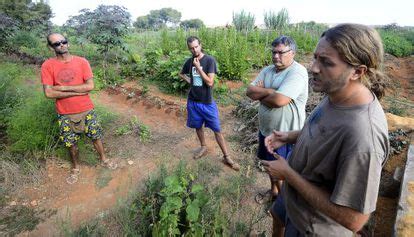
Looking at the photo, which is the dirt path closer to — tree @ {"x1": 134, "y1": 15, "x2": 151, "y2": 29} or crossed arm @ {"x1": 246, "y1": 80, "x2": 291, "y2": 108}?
crossed arm @ {"x1": 246, "y1": 80, "x2": 291, "y2": 108}

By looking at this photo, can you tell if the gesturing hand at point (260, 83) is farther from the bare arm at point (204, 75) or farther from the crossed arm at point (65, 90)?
the crossed arm at point (65, 90)

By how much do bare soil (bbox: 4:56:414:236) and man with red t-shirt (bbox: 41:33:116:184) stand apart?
32 centimetres

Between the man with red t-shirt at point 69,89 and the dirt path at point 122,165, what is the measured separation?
0.29 m

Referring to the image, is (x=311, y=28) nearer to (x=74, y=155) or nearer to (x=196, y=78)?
(x=196, y=78)

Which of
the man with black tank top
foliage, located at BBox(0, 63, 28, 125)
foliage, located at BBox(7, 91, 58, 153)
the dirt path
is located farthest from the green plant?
foliage, located at BBox(0, 63, 28, 125)

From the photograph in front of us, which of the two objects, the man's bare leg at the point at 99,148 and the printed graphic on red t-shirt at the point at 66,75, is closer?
the printed graphic on red t-shirt at the point at 66,75

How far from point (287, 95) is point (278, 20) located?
59.3ft

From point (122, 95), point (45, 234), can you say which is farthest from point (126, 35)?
point (45, 234)

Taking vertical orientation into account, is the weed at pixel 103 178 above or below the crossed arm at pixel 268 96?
below

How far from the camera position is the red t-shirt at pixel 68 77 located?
358cm

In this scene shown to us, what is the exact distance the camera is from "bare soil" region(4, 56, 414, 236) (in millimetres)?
3396

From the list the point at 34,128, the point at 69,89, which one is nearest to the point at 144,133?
the point at 34,128

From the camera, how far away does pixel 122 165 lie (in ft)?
14.6

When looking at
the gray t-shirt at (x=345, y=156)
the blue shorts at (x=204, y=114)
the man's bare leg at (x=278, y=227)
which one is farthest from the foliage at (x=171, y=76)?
the gray t-shirt at (x=345, y=156)
